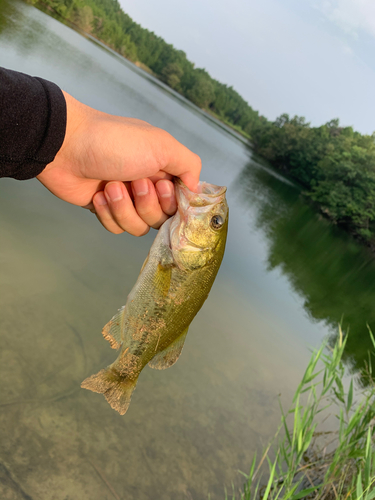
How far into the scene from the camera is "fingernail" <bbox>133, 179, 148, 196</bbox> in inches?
87.5

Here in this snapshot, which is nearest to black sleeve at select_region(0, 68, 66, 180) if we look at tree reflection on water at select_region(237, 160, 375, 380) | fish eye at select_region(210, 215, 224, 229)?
fish eye at select_region(210, 215, 224, 229)

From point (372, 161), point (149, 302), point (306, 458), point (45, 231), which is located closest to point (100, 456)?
point (149, 302)

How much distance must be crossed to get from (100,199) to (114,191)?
22 cm

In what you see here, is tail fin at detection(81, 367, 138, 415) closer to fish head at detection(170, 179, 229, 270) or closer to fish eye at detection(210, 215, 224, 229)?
fish head at detection(170, 179, 229, 270)

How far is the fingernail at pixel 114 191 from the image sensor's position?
2.26 metres

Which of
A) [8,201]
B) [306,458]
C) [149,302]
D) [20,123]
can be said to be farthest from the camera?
[8,201]

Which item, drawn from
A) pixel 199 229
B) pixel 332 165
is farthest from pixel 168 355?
pixel 332 165

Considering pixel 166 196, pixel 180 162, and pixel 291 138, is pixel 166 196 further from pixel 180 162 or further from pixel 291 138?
pixel 291 138

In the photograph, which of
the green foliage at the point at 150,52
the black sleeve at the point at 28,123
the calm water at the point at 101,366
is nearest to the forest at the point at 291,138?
the green foliage at the point at 150,52

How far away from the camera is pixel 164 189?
2.24m

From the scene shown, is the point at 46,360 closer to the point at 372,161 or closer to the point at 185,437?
the point at 185,437

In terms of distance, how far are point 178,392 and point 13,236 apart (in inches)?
158

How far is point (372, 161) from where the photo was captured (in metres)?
45.6

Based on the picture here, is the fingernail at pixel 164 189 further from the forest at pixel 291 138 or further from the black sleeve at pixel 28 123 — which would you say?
the forest at pixel 291 138
